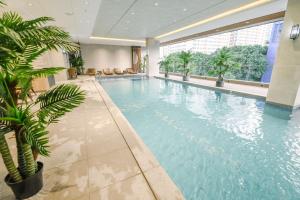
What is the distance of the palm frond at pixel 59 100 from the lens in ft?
3.47

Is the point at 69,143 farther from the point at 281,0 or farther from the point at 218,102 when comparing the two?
the point at 281,0

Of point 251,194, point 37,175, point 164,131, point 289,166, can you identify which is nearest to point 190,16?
point 164,131

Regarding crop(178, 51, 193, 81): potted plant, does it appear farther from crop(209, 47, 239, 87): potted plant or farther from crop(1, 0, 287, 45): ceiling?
crop(1, 0, 287, 45): ceiling

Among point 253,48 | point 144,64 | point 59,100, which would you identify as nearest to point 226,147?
point 59,100

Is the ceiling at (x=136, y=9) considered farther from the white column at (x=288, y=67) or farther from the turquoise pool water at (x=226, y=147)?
the turquoise pool water at (x=226, y=147)

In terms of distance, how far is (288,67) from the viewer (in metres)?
4.58

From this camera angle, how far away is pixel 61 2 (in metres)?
4.50

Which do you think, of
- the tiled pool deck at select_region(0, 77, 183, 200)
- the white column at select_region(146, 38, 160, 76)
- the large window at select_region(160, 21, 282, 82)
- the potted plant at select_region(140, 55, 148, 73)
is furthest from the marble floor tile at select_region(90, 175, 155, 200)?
the potted plant at select_region(140, 55, 148, 73)

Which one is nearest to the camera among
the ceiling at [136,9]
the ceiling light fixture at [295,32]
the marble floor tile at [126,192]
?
the marble floor tile at [126,192]

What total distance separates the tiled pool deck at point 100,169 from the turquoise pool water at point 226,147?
2.15 ft

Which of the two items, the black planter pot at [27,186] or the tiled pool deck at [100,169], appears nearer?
the black planter pot at [27,186]

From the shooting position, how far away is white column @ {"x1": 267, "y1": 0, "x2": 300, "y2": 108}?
172 inches

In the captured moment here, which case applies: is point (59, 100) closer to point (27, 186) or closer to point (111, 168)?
point (27, 186)

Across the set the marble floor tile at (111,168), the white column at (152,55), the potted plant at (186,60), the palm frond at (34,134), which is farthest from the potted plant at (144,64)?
the palm frond at (34,134)
